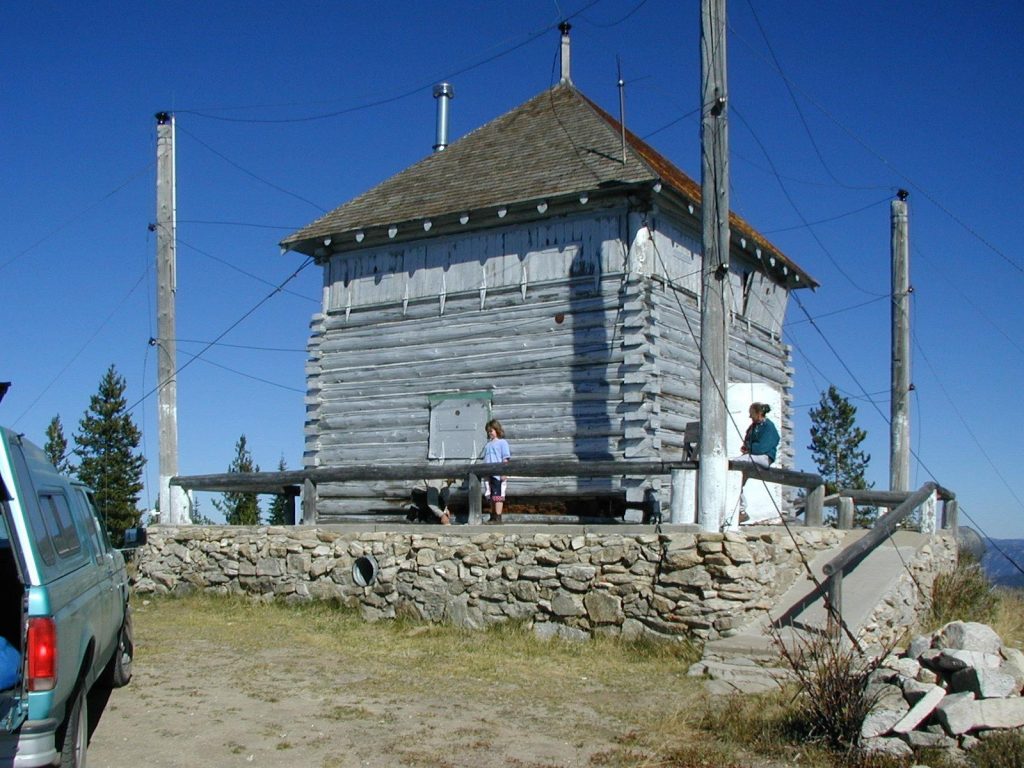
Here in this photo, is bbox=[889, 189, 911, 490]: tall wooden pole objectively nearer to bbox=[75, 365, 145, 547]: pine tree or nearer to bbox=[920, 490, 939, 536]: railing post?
bbox=[920, 490, 939, 536]: railing post

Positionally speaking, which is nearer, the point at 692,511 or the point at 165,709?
the point at 165,709

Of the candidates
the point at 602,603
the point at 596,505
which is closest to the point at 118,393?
the point at 596,505

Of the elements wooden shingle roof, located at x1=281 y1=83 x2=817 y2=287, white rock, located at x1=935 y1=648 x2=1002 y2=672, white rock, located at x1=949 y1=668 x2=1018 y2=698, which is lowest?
white rock, located at x1=949 y1=668 x2=1018 y2=698

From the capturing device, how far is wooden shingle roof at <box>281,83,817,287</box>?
50.1 ft

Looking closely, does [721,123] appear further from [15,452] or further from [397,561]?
[15,452]

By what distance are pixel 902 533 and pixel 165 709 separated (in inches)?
420

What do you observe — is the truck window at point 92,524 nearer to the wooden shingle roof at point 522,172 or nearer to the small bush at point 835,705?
the small bush at point 835,705

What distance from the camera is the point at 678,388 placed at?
50.5ft

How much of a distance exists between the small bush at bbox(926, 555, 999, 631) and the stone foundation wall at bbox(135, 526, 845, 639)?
1.45m

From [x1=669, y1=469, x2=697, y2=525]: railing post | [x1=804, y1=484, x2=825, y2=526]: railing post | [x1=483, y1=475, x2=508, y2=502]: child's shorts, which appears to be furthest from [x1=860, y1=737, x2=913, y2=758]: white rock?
[x1=483, y1=475, x2=508, y2=502]: child's shorts

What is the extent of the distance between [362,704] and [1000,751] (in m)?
4.54

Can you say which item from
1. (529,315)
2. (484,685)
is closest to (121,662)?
(484,685)

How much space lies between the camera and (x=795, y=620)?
10344mm

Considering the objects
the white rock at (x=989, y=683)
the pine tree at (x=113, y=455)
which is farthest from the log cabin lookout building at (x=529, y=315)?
the pine tree at (x=113, y=455)
